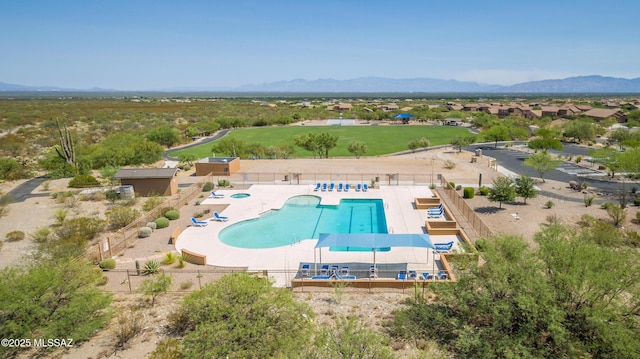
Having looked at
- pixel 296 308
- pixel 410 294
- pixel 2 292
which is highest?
pixel 2 292

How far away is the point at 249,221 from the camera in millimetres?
27312

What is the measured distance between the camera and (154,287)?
15.8m

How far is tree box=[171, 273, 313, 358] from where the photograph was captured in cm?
1054

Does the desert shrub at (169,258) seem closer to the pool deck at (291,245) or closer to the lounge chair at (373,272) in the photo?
the pool deck at (291,245)

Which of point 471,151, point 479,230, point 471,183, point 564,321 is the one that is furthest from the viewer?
point 471,151

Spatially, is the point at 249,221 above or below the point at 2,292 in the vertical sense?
below

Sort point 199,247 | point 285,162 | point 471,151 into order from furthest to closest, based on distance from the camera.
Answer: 1. point 471,151
2. point 285,162
3. point 199,247

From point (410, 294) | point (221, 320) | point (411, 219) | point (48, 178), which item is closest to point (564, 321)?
point (410, 294)

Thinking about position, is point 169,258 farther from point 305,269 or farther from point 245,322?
point 245,322

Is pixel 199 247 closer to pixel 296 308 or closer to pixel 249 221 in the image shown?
pixel 249 221

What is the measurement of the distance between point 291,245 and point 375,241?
623cm

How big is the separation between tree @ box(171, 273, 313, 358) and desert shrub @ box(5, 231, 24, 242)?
1740 cm

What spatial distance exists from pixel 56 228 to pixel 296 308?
2104 cm

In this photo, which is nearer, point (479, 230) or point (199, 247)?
point (199, 247)
